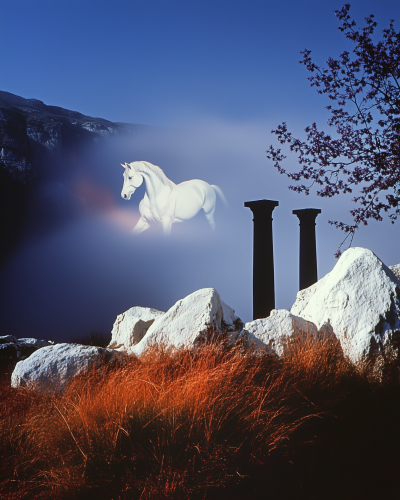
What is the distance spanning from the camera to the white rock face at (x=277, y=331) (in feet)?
13.8

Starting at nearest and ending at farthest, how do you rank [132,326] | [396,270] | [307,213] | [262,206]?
[132,326] < [396,270] < [262,206] < [307,213]

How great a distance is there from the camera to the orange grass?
2.45m

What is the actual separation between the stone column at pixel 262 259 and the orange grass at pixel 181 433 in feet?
11.0

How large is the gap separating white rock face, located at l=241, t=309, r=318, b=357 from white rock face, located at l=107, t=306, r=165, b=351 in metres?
1.84

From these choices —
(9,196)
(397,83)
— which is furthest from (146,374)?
(9,196)

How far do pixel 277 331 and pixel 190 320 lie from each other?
3.19 feet

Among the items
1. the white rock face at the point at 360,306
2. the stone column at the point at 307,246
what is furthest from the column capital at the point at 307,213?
the white rock face at the point at 360,306

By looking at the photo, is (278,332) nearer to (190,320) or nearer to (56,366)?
(190,320)

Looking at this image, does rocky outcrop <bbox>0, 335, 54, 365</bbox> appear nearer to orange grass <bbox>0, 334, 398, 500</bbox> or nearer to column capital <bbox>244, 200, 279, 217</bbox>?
orange grass <bbox>0, 334, 398, 500</bbox>

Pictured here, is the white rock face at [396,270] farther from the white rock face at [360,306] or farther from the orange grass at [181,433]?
the orange grass at [181,433]

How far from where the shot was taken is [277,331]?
4.35 metres

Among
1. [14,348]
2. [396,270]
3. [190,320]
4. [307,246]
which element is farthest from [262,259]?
[14,348]

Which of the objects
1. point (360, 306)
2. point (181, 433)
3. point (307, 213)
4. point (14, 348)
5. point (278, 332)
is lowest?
point (14, 348)

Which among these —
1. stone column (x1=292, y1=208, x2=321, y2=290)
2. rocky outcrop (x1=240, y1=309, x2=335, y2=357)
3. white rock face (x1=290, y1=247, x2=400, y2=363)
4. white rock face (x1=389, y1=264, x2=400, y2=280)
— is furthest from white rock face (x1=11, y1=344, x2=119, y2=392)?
stone column (x1=292, y1=208, x2=321, y2=290)
